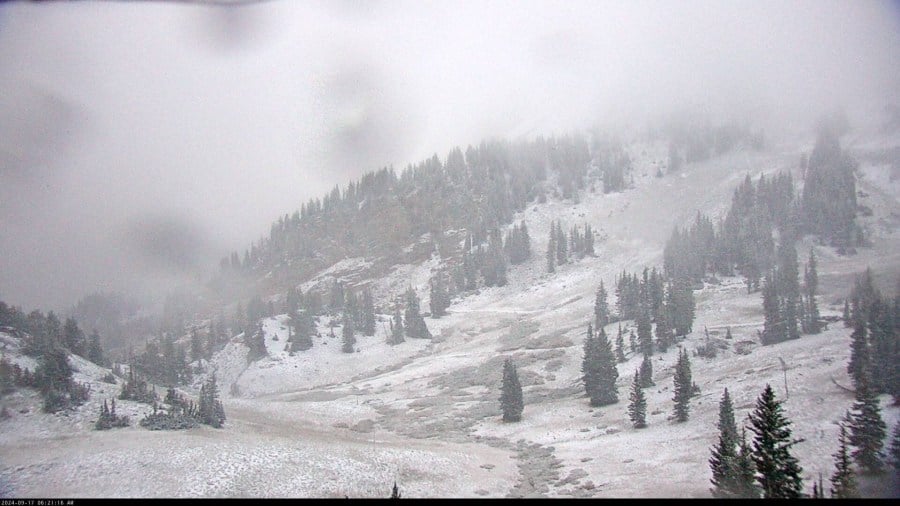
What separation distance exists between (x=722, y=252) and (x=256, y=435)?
94.5 meters

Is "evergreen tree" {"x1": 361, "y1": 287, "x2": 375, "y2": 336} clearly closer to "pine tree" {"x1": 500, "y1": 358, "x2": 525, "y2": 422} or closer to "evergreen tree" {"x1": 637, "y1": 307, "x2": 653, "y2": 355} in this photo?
"evergreen tree" {"x1": 637, "y1": 307, "x2": 653, "y2": 355}

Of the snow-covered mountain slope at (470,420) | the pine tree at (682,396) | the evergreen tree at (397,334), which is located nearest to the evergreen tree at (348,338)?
the snow-covered mountain slope at (470,420)

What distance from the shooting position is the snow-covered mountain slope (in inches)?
→ 1040

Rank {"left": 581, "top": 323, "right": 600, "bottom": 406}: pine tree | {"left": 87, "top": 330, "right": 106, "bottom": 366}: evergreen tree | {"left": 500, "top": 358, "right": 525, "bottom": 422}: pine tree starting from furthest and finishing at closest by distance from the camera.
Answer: {"left": 87, "top": 330, "right": 106, "bottom": 366}: evergreen tree → {"left": 581, "top": 323, "right": 600, "bottom": 406}: pine tree → {"left": 500, "top": 358, "right": 525, "bottom": 422}: pine tree

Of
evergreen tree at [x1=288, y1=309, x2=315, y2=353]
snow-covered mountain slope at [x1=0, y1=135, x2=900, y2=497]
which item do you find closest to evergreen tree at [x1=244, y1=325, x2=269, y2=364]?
snow-covered mountain slope at [x1=0, y1=135, x2=900, y2=497]

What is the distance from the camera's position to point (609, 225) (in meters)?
150

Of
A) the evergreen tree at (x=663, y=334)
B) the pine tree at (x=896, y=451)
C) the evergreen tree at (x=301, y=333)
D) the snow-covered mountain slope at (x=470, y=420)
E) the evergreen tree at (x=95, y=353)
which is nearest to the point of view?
the pine tree at (x=896, y=451)

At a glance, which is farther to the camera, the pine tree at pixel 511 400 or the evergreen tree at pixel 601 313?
the evergreen tree at pixel 601 313

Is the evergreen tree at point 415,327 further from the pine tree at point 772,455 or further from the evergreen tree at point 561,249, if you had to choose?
the pine tree at point 772,455

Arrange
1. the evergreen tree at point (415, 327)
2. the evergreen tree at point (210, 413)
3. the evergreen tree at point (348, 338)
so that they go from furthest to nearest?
the evergreen tree at point (415, 327) → the evergreen tree at point (348, 338) → the evergreen tree at point (210, 413)

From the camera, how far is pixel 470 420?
165 feet

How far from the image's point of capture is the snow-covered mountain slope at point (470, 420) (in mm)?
26422

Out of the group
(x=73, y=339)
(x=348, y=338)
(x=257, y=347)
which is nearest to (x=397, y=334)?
(x=348, y=338)

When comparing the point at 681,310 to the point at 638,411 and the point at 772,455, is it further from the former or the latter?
the point at 772,455
